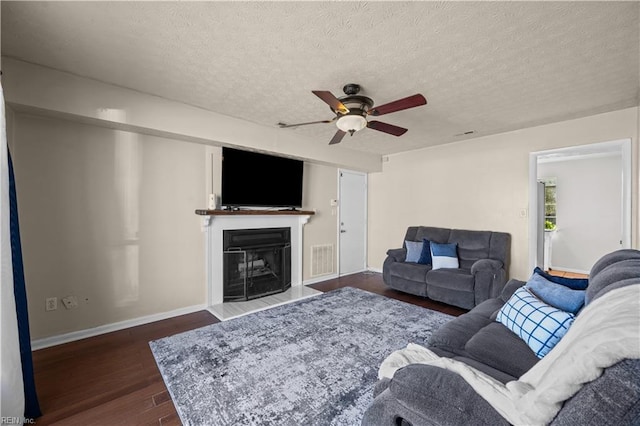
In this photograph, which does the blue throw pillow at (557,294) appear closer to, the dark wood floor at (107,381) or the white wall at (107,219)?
the dark wood floor at (107,381)

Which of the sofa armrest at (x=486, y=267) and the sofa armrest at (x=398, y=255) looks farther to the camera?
the sofa armrest at (x=398, y=255)

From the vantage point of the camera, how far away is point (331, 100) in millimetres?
2162

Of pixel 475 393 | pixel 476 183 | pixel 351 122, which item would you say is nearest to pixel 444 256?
pixel 476 183

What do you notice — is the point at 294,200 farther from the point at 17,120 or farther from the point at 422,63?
the point at 17,120

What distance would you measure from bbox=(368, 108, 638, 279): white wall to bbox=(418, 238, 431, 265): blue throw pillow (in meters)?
0.72

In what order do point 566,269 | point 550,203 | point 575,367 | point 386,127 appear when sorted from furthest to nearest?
point 550,203 < point 566,269 < point 386,127 < point 575,367

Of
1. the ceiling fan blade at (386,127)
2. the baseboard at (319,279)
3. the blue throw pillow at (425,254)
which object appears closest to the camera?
the ceiling fan blade at (386,127)

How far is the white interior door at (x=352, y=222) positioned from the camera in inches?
207

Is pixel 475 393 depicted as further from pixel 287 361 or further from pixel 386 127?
pixel 386 127

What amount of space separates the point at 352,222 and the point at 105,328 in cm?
405

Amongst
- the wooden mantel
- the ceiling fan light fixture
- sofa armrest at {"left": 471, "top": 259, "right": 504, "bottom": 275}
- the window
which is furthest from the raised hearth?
the window

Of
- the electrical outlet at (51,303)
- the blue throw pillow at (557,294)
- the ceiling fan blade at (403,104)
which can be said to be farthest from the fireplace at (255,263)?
the blue throw pillow at (557,294)

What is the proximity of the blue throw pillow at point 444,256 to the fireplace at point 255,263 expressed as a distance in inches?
86.5

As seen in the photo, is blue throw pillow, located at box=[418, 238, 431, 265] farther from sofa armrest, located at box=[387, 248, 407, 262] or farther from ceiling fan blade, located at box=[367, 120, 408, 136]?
ceiling fan blade, located at box=[367, 120, 408, 136]
